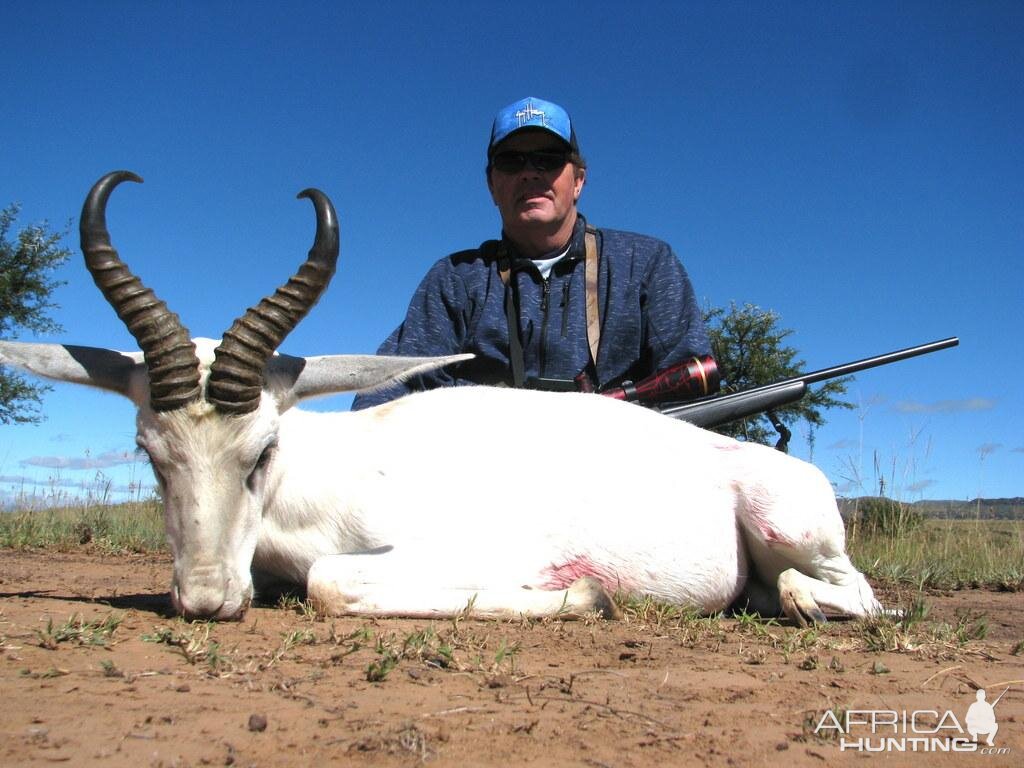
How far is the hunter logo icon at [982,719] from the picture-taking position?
2396 millimetres

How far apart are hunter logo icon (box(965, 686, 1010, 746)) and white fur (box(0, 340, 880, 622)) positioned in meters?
1.74

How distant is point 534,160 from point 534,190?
0.24 metres

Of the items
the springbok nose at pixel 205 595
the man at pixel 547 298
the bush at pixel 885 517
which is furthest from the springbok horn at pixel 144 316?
the bush at pixel 885 517

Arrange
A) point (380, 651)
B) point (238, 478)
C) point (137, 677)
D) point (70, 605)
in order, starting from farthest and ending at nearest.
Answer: point (70, 605) → point (238, 478) → point (380, 651) → point (137, 677)

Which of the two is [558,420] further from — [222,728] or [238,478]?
[222,728]

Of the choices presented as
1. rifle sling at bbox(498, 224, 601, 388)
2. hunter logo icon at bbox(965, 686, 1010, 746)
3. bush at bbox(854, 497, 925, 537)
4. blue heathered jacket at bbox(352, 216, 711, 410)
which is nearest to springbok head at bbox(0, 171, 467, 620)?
rifle sling at bbox(498, 224, 601, 388)

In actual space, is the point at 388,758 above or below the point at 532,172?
below

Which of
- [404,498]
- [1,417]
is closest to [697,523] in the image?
[404,498]

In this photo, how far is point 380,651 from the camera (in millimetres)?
2887

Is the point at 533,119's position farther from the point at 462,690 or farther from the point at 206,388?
the point at 462,690

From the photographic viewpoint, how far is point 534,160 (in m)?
6.86

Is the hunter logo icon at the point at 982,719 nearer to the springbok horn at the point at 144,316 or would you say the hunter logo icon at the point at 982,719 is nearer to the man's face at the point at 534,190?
the springbok horn at the point at 144,316

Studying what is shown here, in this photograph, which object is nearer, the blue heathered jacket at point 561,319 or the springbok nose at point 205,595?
the springbok nose at point 205,595

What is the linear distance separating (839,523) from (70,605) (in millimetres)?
4022
